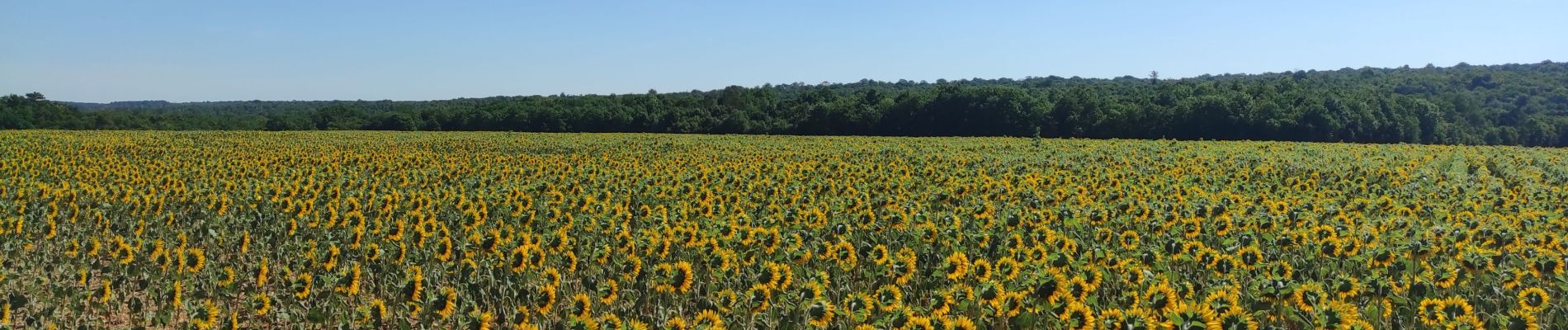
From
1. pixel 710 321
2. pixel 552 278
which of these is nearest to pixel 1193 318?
A: pixel 710 321

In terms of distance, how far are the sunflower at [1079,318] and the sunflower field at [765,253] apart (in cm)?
2

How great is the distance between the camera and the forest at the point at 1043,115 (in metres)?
56.2

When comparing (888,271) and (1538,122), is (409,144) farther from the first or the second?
(1538,122)

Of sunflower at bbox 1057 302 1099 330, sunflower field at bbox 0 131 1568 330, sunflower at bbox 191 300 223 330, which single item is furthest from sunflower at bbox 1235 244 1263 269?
sunflower at bbox 191 300 223 330

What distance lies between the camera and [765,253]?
7.05 m

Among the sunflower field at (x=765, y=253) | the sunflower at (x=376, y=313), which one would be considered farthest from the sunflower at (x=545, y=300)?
the sunflower at (x=376, y=313)

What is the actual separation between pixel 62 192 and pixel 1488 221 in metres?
15.8

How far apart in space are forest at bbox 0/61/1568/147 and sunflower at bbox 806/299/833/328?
56353 mm

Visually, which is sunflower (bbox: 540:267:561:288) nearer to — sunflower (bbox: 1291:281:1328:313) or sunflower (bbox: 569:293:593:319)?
sunflower (bbox: 569:293:593:319)

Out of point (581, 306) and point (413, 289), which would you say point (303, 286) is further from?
point (581, 306)

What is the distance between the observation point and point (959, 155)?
25578 mm

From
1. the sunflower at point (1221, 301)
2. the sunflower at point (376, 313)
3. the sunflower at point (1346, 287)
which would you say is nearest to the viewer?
the sunflower at point (1221, 301)

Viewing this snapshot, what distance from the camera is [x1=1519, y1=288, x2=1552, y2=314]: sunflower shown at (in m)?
5.03

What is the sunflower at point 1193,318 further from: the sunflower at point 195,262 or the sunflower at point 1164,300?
the sunflower at point 195,262
